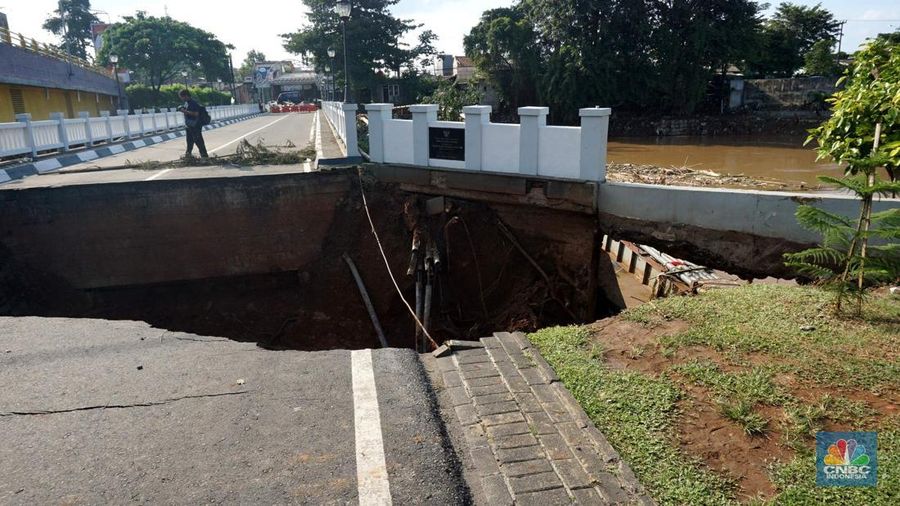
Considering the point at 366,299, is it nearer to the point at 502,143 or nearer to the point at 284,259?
the point at 284,259

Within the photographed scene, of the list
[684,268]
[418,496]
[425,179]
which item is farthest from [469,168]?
[418,496]

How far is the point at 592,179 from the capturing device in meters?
8.24

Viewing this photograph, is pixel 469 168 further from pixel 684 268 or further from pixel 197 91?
pixel 197 91

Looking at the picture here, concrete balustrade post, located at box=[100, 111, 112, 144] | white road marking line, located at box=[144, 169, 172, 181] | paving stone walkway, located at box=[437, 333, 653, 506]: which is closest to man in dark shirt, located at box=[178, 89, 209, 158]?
white road marking line, located at box=[144, 169, 172, 181]

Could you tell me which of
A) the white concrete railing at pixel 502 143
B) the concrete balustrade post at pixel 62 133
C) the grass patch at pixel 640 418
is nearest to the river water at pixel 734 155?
the white concrete railing at pixel 502 143

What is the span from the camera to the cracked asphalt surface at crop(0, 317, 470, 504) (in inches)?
112

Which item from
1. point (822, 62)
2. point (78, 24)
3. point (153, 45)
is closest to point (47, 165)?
point (153, 45)

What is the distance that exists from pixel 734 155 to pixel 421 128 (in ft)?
55.7

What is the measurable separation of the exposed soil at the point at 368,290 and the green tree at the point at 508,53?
1035 inches

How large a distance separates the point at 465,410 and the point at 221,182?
8.08m

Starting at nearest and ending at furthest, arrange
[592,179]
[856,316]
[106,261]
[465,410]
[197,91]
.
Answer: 1. [465,410]
2. [856,316]
3. [592,179]
4. [106,261]
5. [197,91]

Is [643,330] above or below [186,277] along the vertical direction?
above

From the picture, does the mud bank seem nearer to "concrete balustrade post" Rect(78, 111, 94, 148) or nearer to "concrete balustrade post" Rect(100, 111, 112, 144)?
"concrete balustrade post" Rect(78, 111, 94, 148)

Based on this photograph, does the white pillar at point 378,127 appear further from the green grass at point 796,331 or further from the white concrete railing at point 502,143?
the green grass at point 796,331
